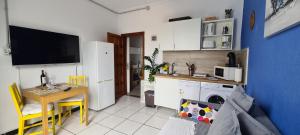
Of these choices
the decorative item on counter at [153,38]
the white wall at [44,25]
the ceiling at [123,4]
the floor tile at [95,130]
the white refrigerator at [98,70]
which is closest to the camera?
the white wall at [44,25]

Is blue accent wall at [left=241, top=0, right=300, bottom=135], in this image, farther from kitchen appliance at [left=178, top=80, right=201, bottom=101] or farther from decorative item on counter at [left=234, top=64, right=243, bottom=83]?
kitchen appliance at [left=178, top=80, right=201, bottom=101]

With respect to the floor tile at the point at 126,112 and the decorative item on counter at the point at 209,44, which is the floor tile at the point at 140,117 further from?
the decorative item on counter at the point at 209,44

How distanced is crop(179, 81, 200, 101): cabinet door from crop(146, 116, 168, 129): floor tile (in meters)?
0.69

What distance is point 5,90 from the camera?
6.79ft

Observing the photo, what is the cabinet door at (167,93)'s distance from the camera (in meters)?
2.90

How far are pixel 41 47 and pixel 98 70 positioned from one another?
115cm

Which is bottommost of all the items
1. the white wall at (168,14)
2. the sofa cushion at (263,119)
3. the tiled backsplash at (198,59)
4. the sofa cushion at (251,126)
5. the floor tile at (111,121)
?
the floor tile at (111,121)

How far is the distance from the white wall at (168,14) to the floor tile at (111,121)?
1.90 m

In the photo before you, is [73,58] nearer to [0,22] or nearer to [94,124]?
[0,22]

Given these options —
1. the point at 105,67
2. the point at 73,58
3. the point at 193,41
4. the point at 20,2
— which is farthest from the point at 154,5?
the point at 20,2

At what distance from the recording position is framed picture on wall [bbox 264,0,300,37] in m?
0.73

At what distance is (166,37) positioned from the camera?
10.9 ft

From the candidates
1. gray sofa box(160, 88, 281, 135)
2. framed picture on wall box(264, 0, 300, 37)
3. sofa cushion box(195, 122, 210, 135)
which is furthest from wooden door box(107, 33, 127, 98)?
framed picture on wall box(264, 0, 300, 37)

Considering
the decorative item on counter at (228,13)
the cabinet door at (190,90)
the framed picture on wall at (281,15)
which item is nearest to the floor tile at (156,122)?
the cabinet door at (190,90)
